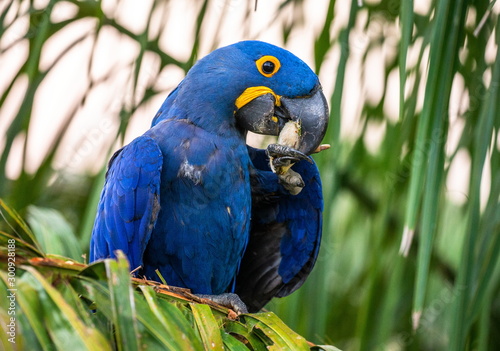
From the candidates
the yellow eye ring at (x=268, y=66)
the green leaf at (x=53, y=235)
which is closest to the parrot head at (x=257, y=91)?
the yellow eye ring at (x=268, y=66)

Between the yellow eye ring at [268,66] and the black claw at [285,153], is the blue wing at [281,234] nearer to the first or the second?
the black claw at [285,153]

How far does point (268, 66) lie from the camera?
2174 millimetres

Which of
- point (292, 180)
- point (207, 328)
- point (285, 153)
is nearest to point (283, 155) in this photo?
point (285, 153)

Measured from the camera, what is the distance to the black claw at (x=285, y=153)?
201 centimetres

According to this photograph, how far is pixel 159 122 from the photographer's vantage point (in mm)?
2209

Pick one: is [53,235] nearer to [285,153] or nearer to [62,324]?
[285,153]

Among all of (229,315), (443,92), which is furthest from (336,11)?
(229,315)

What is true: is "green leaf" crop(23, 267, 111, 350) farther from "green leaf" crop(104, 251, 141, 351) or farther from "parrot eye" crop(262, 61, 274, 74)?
"parrot eye" crop(262, 61, 274, 74)

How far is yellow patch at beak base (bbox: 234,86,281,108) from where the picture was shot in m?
2.16

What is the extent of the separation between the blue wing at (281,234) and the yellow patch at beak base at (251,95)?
253 millimetres

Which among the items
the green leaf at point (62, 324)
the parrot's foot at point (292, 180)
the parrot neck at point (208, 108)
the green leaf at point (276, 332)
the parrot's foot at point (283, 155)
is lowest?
the green leaf at point (276, 332)

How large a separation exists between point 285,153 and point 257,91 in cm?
27

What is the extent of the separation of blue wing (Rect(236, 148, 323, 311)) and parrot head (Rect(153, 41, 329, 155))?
22 centimetres

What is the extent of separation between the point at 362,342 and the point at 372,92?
1093 mm
